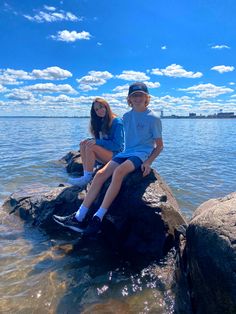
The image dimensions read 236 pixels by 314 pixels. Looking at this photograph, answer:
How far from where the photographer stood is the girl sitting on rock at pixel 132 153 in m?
5.89

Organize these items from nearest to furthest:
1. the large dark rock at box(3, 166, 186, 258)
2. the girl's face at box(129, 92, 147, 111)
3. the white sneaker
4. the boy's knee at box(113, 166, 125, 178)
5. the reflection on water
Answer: the reflection on water
the large dark rock at box(3, 166, 186, 258)
the boy's knee at box(113, 166, 125, 178)
the girl's face at box(129, 92, 147, 111)
the white sneaker

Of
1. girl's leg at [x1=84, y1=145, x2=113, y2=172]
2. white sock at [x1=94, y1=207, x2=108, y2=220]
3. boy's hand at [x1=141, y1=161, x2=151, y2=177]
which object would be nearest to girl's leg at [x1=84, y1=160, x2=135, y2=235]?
white sock at [x1=94, y1=207, x2=108, y2=220]

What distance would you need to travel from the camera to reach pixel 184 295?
432cm

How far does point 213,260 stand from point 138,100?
12.0 feet

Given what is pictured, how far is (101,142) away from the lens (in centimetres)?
754

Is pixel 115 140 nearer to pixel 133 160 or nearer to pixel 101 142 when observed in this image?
pixel 101 142

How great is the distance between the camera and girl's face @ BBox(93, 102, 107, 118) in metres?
7.49

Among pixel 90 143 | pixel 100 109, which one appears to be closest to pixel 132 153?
pixel 90 143

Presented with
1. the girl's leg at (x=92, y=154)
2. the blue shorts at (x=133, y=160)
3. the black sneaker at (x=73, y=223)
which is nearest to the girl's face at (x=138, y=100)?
the blue shorts at (x=133, y=160)

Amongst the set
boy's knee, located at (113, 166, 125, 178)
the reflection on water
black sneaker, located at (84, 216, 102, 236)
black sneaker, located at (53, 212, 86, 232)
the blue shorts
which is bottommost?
the reflection on water

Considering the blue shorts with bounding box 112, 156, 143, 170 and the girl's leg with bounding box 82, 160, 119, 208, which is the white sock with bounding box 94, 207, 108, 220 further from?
the blue shorts with bounding box 112, 156, 143, 170

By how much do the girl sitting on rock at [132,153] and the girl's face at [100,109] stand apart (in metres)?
0.90

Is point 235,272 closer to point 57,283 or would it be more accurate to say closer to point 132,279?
point 132,279

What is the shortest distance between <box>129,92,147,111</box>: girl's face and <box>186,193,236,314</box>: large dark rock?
2877mm
